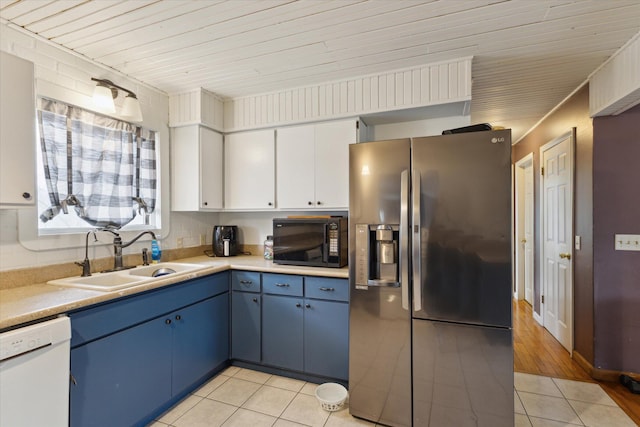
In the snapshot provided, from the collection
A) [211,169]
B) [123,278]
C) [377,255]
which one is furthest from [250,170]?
[377,255]

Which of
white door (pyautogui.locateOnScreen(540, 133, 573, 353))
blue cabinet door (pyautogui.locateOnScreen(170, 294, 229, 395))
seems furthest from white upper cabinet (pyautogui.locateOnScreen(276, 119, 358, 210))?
white door (pyautogui.locateOnScreen(540, 133, 573, 353))

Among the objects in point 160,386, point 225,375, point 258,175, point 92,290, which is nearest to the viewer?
Answer: point 92,290

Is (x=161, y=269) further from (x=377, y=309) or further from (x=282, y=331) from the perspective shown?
(x=377, y=309)

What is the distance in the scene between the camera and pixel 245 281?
253 centimetres

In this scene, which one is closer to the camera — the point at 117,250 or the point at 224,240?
the point at 117,250

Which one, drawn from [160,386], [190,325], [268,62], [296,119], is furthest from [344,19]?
[160,386]

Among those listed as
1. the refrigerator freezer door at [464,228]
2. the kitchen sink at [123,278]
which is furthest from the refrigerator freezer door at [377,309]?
the kitchen sink at [123,278]

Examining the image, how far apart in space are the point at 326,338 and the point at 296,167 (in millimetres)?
1457

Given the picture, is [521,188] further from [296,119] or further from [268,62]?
[268,62]

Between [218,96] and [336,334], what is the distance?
2.38 m

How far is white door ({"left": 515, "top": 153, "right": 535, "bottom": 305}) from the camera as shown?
416cm

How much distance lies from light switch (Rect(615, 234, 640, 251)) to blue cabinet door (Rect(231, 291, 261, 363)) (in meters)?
2.84

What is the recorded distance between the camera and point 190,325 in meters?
2.19

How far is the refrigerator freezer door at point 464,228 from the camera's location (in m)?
1.66
